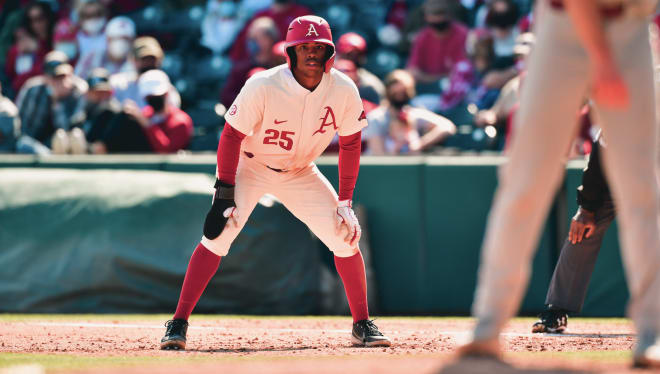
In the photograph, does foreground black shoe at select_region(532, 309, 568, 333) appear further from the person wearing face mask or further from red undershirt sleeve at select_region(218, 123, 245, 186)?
the person wearing face mask

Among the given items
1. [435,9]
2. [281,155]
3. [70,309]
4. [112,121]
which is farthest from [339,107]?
[435,9]

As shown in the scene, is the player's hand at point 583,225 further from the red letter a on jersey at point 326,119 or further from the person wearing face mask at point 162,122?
the person wearing face mask at point 162,122

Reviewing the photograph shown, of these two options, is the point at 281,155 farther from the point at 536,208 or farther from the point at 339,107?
the point at 536,208

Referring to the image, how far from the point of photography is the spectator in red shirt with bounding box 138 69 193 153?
1013 centimetres

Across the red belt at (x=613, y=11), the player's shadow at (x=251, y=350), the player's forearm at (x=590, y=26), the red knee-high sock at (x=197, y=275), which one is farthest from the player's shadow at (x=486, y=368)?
the red knee-high sock at (x=197, y=275)

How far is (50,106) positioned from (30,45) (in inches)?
102

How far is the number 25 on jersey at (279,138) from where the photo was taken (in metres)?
5.76

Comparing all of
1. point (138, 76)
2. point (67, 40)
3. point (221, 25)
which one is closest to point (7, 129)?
point (138, 76)

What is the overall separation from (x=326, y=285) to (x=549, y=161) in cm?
550

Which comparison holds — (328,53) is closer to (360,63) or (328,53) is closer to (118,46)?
(360,63)

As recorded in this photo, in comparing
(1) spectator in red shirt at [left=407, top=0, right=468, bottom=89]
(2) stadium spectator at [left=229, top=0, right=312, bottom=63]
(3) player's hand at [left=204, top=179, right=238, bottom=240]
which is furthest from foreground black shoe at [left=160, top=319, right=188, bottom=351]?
(2) stadium spectator at [left=229, top=0, right=312, bottom=63]

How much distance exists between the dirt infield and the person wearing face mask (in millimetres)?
2500

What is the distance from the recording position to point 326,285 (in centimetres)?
900

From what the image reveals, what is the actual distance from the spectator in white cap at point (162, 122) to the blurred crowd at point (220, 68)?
0.01 m
